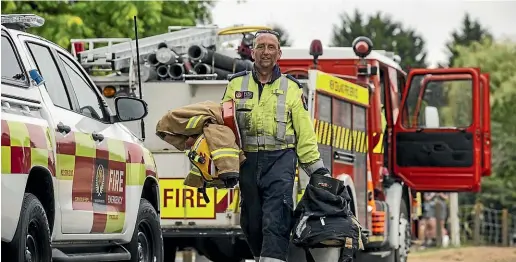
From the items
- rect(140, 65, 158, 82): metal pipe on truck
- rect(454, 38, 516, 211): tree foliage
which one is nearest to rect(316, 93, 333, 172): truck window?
rect(140, 65, 158, 82): metal pipe on truck

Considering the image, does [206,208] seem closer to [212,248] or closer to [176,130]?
[212,248]

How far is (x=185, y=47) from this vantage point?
610 inches

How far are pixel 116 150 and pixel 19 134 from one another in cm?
208

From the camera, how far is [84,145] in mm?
8812

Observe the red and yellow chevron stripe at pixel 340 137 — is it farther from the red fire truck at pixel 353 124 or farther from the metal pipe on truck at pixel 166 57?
A: the metal pipe on truck at pixel 166 57

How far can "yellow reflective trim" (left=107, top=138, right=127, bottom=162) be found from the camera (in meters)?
9.41

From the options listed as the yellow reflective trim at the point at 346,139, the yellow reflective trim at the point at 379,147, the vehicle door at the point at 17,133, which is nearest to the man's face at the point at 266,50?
the vehicle door at the point at 17,133

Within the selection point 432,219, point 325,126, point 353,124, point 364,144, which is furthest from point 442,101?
point 432,219

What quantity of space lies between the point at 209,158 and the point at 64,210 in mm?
1177

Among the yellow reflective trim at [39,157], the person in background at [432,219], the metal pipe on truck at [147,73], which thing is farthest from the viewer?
the person in background at [432,219]

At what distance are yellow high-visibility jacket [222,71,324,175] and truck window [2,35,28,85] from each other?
167cm

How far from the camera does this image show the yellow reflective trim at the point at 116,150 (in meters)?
9.41

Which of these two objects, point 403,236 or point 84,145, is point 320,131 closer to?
point 403,236

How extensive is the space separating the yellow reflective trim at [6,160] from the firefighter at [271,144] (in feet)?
7.60
